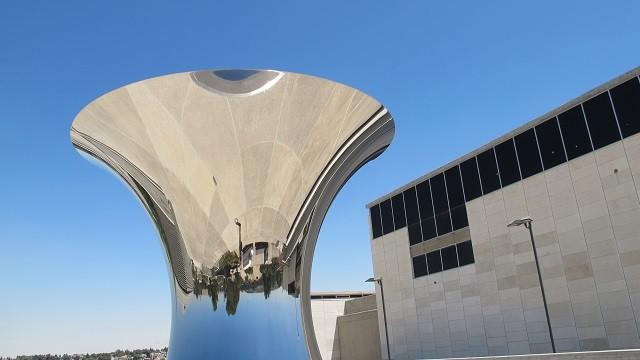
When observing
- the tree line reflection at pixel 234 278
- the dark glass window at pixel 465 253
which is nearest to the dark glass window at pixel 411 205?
the dark glass window at pixel 465 253

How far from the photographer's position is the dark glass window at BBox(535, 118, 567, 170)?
29.5m

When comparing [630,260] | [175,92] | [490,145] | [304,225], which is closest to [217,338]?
[304,225]

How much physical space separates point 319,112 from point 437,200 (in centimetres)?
3355

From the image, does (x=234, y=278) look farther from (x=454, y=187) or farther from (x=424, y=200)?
(x=424, y=200)

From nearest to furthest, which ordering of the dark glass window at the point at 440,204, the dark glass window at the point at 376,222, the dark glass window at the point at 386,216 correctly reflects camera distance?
the dark glass window at the point at 440,204, the dark glass window at the point at 386,216, the dark glass window at the point at 376,222

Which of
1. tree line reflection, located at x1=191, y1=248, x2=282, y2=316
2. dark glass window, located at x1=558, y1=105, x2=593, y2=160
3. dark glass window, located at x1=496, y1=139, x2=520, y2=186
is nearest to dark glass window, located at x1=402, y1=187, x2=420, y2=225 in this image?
dark glass window, located at x1=496, y1=139, x2=520, y2=186

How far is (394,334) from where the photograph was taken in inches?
1654

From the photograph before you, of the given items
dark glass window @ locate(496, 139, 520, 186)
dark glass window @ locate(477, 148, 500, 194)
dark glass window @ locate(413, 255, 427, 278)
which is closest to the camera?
dark glass window @ locate(496, 139, 520, 186)

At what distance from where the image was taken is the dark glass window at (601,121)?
26702mm

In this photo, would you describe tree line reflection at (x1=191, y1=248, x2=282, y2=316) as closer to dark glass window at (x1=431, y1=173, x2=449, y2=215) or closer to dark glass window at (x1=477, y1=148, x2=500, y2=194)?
dark glass window at (x1=477, y1=148, x2=500, y2=194)

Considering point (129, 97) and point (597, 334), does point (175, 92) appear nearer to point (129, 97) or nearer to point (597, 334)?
point (129, 97)

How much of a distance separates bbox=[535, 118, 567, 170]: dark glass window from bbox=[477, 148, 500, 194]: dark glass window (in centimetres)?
372

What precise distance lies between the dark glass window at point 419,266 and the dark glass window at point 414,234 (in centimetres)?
124

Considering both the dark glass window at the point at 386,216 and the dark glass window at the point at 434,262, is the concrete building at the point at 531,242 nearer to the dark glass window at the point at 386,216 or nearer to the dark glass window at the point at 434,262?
the dark glass window at the point at 434,262
